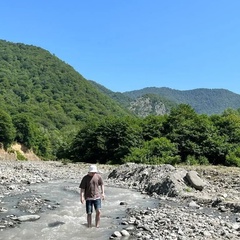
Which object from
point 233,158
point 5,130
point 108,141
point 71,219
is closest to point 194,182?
point 71,219

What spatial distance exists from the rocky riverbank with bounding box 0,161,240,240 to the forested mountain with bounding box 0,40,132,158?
94055 mm

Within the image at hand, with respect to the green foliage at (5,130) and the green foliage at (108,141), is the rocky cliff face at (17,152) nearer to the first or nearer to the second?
the green foliage at (5,130)

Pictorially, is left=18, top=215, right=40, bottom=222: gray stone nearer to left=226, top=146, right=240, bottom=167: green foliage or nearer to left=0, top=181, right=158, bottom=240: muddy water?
left=0, top=181, right=158, bottom=240: muddy water

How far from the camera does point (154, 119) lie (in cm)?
6231

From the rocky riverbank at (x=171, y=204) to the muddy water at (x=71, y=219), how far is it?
560mm

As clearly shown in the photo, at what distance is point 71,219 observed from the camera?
16.3 m

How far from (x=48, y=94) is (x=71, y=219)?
138751mm

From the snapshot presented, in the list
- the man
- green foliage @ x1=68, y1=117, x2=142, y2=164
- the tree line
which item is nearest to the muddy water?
the man

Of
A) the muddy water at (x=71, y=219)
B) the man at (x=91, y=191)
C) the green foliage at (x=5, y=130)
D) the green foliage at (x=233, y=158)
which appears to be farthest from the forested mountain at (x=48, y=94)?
the man at (x=91, y=191)

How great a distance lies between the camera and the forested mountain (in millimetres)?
134900

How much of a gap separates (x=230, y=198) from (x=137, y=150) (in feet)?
102

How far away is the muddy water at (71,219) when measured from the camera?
44.5 ft

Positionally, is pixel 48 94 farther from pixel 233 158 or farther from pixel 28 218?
pixel 28 218

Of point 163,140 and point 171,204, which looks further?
point 163,140
